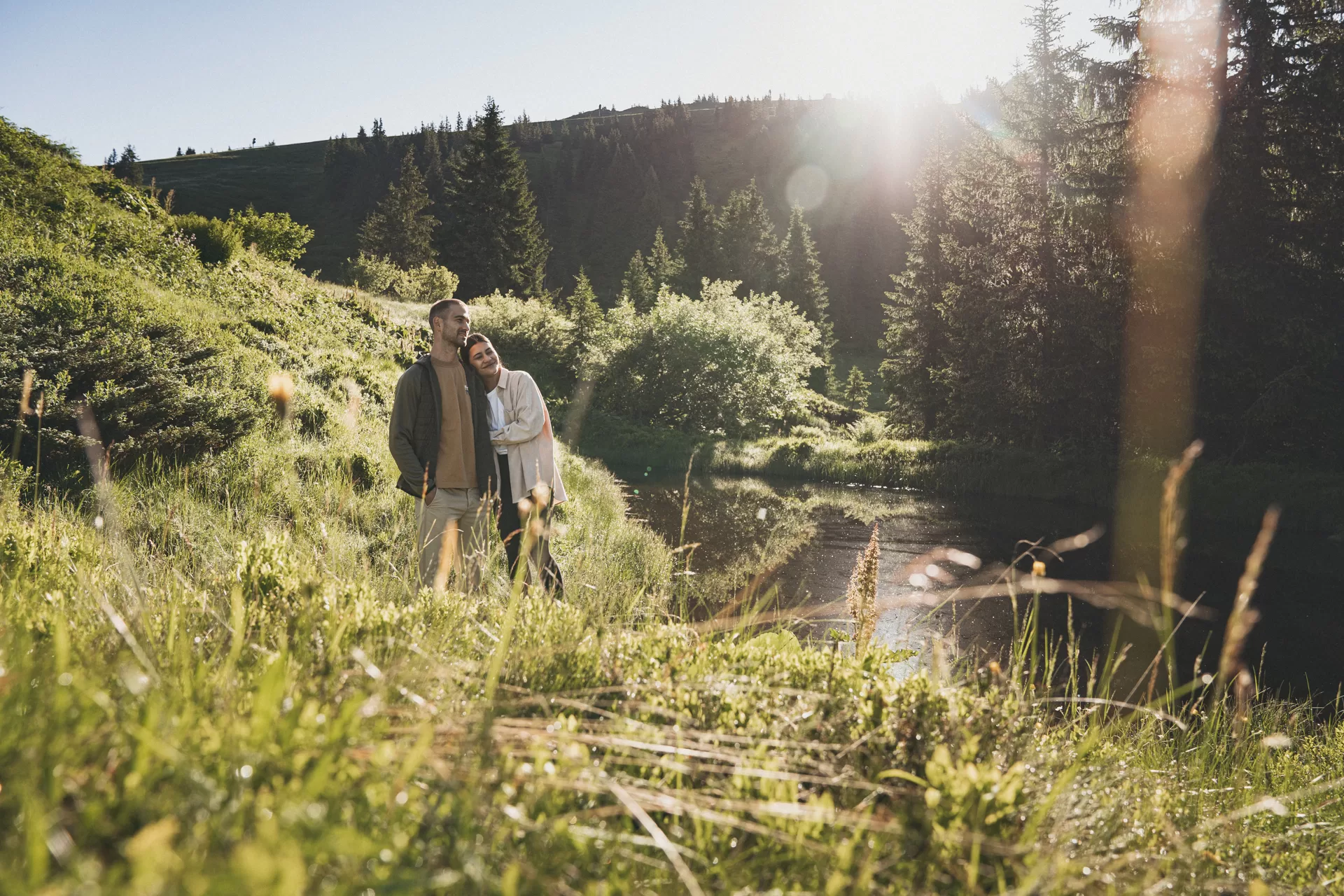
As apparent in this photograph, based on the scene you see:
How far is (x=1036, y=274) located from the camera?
22500mm

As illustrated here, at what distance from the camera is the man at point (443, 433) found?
16.6ft

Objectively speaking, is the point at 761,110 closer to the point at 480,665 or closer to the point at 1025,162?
the point at 1025,162

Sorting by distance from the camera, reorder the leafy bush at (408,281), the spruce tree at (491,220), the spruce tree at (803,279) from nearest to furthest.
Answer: the leafy bush at (408,281) → the spruce tree at (491,220) → the spruce tree at (803,279)

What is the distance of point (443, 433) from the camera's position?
5.21 meters

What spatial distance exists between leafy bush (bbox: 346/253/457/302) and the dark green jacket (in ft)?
99.1

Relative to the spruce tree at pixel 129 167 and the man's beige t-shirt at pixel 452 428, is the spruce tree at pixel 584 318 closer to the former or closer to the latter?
the man's beige t-shirt at pixel 452 428

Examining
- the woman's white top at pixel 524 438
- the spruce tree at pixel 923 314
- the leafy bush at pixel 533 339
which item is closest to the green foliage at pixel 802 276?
the spruce tree at pixel 923 314

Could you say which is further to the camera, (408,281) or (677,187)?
(677,187)

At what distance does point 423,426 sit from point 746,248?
50.1 meters

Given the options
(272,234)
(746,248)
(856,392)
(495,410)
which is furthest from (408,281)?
(495,410)

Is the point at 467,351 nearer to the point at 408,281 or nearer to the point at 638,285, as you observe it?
the point at 408,281

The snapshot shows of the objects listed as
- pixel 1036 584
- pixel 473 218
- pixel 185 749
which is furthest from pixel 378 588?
pixel 473 218

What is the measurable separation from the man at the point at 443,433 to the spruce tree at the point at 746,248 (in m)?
48.1

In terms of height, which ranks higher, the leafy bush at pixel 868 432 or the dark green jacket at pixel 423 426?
the dark green jacket at pixel 423 426
